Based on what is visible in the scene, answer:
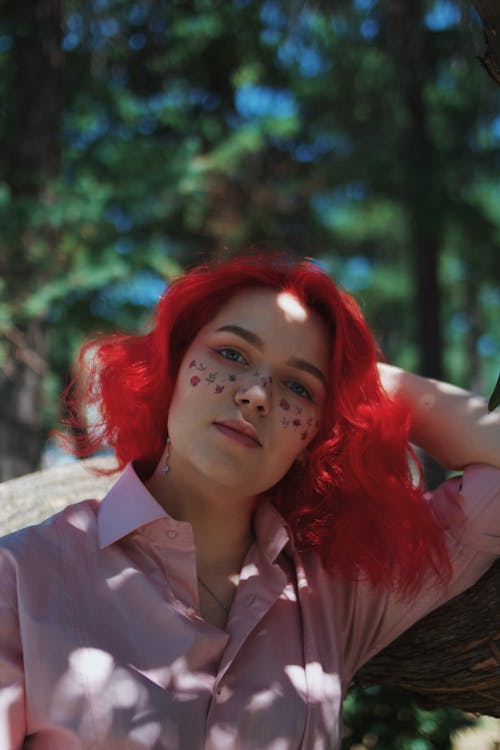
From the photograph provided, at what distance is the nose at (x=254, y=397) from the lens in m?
2.08

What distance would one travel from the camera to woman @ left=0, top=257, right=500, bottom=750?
1865mm

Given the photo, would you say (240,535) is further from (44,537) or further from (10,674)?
(10,674)

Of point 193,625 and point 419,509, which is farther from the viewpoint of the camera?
point 419,509

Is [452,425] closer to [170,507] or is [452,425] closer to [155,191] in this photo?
[170,507]

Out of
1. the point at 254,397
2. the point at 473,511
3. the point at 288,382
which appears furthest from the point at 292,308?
the point at 473,511

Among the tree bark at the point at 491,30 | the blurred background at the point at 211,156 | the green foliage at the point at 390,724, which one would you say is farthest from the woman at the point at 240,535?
the green foliage at the point at 390,724

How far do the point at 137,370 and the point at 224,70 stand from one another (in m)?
8.36

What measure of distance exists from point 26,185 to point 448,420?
18.0ft

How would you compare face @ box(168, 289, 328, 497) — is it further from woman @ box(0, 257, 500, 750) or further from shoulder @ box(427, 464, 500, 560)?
shoulder @ box(427, 464, 500, 560)

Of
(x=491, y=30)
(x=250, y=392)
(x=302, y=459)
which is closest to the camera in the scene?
(x=491, y=30)

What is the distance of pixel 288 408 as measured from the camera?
2.17 meters

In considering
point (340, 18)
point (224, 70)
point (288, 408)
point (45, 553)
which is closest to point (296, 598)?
point (288, 408)

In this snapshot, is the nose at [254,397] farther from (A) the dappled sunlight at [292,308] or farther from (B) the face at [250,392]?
(A) the dappled sunlight at [292,308]

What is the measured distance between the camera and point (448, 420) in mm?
2363
